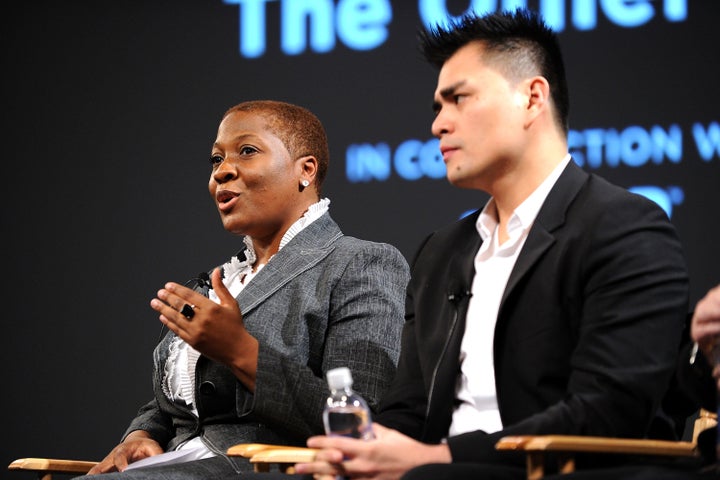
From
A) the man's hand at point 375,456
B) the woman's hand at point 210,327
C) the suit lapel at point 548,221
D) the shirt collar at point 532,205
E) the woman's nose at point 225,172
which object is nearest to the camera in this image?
the man's hand at point 375,456

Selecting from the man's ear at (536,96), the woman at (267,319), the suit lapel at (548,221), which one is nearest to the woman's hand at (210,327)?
the woman at (267,319)

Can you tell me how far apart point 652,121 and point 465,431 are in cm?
189

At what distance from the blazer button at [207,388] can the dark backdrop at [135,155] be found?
1.37 meters

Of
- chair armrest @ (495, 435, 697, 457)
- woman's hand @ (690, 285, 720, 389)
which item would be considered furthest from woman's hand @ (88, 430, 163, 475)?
woman's hand @ (690, 285, 720, 389)

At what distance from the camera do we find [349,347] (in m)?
2.88

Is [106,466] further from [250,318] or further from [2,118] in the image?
[2,118]

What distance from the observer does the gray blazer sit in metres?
2.78

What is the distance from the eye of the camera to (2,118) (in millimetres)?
4758

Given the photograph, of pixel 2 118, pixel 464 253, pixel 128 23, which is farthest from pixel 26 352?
pixel 464 253

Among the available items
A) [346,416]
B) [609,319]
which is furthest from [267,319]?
[609,319]

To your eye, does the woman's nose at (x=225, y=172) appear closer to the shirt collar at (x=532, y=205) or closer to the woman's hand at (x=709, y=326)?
the shirt collar at (x=532, y=205)

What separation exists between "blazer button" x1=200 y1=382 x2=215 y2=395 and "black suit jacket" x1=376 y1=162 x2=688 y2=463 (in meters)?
0.63

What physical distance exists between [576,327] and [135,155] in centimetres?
284

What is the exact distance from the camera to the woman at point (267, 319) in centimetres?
274
